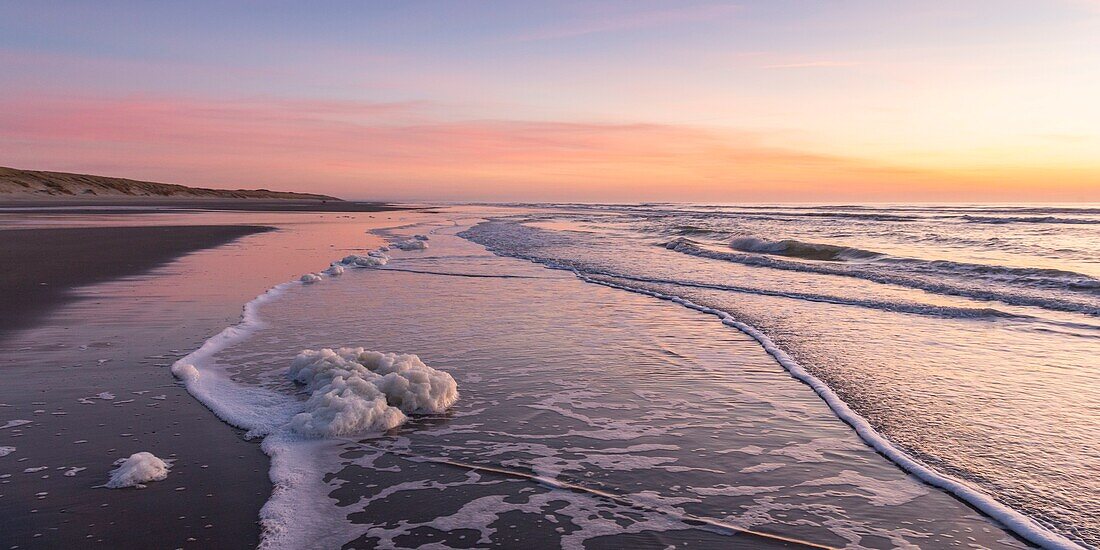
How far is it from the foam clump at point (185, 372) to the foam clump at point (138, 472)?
2.07 m

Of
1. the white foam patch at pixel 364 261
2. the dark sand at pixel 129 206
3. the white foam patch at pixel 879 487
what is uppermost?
the dark sand at pixel 129 206

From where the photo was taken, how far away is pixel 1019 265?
16188 mm

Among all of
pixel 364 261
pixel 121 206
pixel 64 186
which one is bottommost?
pixel 364 261

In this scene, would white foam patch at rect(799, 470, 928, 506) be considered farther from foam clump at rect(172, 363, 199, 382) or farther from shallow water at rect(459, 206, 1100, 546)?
foam clump at rect(172, 363, 199, 382)

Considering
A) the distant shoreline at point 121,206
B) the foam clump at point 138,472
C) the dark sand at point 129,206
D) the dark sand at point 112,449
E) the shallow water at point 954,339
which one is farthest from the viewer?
the dark sand at point 129,206

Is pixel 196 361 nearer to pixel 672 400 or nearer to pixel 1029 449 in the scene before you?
pixel 672 400

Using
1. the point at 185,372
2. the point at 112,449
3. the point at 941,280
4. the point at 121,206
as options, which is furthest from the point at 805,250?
the point at 121,206

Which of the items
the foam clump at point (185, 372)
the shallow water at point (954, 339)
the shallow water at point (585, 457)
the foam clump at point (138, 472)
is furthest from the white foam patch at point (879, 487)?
the foam clump at point (185, 372)

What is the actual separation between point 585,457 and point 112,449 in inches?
126

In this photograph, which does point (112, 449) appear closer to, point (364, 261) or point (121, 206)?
point (364, 261)

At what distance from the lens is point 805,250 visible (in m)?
23.0

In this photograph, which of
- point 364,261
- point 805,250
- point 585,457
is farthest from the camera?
point 805,250

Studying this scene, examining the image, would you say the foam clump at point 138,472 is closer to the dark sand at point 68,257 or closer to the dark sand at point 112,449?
the dark sand at point 112,449

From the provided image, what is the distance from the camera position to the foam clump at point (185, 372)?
6.12 metres
